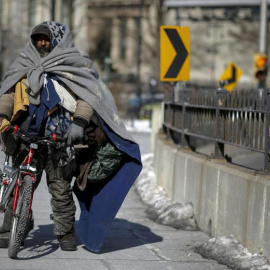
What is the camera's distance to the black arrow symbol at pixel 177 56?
41.5 feet

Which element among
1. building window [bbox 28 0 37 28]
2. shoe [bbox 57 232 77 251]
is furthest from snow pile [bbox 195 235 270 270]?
building window [bbox 28 0 37 28]

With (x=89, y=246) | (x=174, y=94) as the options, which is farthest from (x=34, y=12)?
(x=89, y=246)

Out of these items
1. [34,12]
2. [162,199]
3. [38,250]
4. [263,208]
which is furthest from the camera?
[34,12]

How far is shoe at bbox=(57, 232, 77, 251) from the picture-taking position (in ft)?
26.5

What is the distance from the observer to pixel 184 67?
12.7 meters

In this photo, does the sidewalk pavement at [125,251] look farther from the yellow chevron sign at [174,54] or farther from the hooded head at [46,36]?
the yellow chevron sign at [174,54]

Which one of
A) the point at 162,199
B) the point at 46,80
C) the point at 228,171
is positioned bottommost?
the point at 162,199

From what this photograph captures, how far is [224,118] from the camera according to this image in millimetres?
9430

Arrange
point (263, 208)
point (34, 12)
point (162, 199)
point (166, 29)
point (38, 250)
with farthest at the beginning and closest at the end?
1. point (34, 12)
2. point (166, 29)
3. point (162, 199)
4. point (38, 250)
5. point (263, 208)

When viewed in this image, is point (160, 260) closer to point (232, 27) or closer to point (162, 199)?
point (162, 199)

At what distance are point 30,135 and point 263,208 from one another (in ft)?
6.30

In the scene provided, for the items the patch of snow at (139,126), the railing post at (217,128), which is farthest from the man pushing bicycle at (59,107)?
the patch of snow at (139,126)

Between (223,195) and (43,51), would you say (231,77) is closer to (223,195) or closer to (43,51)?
(223,195)

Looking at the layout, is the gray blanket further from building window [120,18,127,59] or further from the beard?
building window [120,18,127,59]
